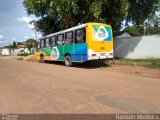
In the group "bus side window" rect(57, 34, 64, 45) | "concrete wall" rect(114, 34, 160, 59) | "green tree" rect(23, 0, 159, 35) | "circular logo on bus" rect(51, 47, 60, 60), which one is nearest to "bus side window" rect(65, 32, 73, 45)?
"bus side window" rect(57, 34, 64, 45)

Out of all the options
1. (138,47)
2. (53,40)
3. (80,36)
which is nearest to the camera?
(80,36)

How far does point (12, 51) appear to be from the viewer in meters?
79.9

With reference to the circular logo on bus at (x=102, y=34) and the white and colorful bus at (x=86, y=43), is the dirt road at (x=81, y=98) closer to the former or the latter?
the white and colorful bus at (x=86, y=43)

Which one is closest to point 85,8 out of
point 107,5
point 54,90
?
point 107,5

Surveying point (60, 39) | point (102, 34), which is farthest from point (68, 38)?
point (102, 34)

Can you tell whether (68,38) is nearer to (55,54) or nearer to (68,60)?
(68,60)

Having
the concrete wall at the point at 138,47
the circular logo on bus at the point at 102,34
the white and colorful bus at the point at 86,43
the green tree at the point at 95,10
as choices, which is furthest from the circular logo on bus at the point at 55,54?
the concrete wall at the point at 138,47

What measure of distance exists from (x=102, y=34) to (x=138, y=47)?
529 cm

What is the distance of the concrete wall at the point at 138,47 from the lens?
1855cm

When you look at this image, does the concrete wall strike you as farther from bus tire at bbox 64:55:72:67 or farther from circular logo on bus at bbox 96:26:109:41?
bus tire at bbox 64:55:72:67

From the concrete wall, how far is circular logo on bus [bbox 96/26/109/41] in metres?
4.47

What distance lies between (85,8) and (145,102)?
51.7 feet

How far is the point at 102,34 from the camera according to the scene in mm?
16219

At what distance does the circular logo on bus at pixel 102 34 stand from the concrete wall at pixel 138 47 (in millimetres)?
4475
